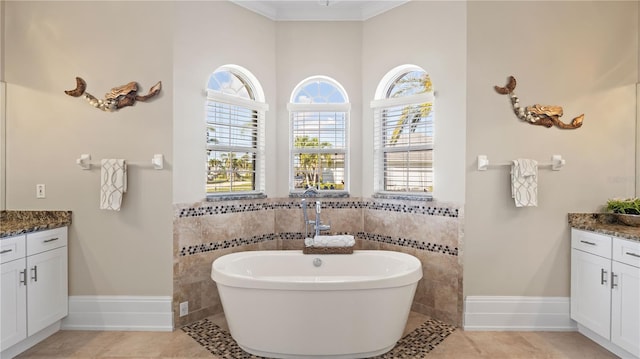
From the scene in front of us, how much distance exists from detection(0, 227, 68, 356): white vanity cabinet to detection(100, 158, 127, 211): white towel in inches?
18.5

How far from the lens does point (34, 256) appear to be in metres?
2.64

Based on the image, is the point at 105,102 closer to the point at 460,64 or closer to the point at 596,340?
the point at 460,64

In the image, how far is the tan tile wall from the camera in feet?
10.0

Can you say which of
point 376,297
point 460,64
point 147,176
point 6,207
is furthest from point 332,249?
point 6,207

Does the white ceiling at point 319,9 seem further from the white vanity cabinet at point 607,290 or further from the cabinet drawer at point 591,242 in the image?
the white vanity cabinet at point 607,290

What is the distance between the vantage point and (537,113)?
2.98m

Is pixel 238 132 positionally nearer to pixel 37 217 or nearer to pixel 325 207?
pixel 325 207

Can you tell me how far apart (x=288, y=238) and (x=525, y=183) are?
2255 millimetres

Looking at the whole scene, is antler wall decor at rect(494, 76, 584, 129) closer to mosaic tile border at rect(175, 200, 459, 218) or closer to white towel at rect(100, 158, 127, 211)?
mosaic tile border at rect(175, 200, 459, 218)

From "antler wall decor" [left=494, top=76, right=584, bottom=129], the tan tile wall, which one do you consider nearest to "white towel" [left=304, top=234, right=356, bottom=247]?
the tan tile wall

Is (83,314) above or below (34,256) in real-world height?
below

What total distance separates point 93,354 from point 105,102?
1.95 metres

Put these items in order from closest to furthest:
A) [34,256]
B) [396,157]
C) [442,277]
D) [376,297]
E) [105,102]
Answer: [376,297] < [34,256] < [105,102] < [442,277] < [396,157]

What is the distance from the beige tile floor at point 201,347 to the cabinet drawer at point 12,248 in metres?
0.74
